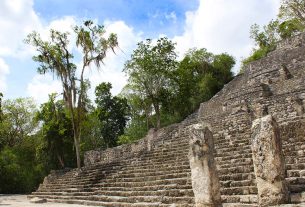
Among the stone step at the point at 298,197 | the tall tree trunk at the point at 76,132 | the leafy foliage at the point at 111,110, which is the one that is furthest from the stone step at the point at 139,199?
the leafy foliage at the point at 111,110

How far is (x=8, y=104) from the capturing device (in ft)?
89.7

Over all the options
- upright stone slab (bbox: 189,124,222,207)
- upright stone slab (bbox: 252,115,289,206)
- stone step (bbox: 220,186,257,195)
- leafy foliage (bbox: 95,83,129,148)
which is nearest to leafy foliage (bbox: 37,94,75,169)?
leafy foliage (bbox: 95,83,129,148)

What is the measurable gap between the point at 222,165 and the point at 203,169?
280 centimetres

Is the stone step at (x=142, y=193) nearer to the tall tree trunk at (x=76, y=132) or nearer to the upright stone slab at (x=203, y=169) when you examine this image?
the upright stone slab at (x=203, y=169)

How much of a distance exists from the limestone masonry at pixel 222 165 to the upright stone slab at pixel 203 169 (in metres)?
0.02

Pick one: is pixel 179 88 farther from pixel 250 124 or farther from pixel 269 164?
pixel 269 164

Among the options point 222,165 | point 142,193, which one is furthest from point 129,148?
point 222,165

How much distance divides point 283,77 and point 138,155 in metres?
9.34

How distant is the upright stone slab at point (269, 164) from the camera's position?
546 cm

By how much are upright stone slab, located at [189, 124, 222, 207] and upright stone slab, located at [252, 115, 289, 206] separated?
845mm

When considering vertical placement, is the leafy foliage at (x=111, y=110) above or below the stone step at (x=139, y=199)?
above

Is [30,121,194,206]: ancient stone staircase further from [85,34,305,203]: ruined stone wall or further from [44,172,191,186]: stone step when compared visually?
[85,34,305,203]: ruined stone wall

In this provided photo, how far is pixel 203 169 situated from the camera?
6.29 m

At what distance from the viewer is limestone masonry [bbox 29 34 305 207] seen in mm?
5688
